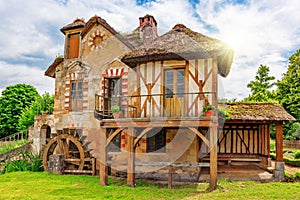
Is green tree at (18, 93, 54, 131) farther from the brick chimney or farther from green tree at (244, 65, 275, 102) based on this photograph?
green tree at (244, 65, 275, 102)

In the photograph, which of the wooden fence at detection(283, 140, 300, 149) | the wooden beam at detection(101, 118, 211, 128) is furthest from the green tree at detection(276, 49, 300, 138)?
the wooden beam at detection(101, 118, 211, 128)

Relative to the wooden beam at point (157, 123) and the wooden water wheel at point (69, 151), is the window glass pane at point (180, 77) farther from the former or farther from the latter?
the wooden water wheel at point (69, 151)

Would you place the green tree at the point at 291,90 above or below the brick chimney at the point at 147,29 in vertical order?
below

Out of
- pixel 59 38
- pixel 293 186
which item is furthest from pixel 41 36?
pixel 293 186

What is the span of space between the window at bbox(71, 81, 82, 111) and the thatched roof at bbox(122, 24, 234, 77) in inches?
171

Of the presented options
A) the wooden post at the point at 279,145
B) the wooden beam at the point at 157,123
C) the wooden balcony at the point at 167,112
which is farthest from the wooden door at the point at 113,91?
the wooden post at the point at 279,145

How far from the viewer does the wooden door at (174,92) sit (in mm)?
9659

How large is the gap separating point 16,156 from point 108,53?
778cm

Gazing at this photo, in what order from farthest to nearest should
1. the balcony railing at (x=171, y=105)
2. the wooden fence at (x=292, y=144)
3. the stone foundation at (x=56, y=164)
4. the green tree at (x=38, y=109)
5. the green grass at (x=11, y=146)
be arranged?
the wooden fence at (x=292, y=144) < the green tree at (x=38, y=109) < the green grass at (x=11, y=146) < the stone foundation at (x=56, y=164) < the balcony railing at (x=171, y=105)

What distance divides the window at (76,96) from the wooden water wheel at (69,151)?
1.57 metres

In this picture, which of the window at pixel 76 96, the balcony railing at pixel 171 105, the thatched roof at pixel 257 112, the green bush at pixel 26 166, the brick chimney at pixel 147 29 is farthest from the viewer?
the window at pixel 76 96

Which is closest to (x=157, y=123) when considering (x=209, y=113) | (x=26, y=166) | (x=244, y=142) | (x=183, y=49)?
(x=209, y=113)

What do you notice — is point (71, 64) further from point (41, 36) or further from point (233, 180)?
point (233, 180)

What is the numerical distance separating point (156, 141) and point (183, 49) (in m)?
4.02
